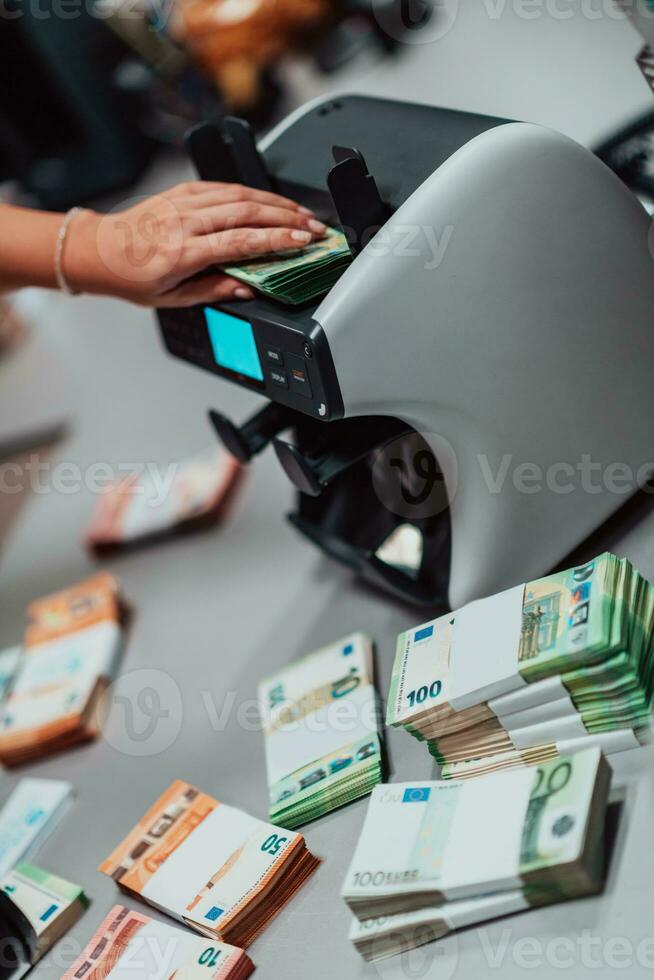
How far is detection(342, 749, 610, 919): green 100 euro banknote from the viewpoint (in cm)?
80

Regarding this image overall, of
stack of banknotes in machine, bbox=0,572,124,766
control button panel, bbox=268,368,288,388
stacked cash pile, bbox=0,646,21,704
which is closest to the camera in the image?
control button panel, bbox=268,368,288,388

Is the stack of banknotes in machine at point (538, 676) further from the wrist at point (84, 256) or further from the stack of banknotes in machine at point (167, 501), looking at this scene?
the stack of banknotes in machine at point (167, 501)

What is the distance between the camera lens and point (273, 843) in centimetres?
101

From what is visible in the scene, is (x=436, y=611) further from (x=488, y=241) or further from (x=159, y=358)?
(x=159, y=358)

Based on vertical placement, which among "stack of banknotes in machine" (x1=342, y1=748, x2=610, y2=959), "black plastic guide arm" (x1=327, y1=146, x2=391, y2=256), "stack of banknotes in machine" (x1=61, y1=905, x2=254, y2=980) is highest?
"black plastic guide arm" (x1=327, y1=146, x2=391, y2=256)

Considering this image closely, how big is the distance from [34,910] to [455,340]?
2.49 feet

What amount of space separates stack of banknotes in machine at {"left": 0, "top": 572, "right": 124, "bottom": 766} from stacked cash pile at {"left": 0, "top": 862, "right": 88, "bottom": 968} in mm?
208

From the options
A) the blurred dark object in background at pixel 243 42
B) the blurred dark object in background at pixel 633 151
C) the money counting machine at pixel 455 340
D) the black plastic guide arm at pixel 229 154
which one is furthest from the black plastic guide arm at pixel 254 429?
the blurred dark object in background at pixel 243 42

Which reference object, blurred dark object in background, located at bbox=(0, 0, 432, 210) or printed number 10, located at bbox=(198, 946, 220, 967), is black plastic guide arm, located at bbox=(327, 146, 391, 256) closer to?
printed number 10, located at bbox=(198, 946, 220, 967)

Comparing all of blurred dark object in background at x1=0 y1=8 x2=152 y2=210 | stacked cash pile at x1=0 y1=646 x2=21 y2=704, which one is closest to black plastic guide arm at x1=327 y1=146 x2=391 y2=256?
stacked cash pile at x1=0 y1=646 x2=21 y2=704

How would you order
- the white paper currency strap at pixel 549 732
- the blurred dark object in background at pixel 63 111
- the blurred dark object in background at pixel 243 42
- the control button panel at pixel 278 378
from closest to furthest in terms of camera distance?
1. the white paper currency strap at pixel 549 732
2. the control button panel at pixel 278 378
3. the blurred dark object in background at pixel 243 42
4. the blurred dark object in background at pixel 63 111

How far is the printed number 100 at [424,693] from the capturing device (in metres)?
0.94

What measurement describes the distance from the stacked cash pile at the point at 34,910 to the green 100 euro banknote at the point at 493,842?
0.39 meters

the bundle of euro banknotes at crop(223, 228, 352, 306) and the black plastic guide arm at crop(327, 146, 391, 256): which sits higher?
the black plastic guide arm at crop(327, 146, 391, 256)
